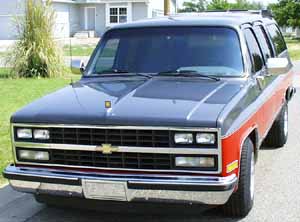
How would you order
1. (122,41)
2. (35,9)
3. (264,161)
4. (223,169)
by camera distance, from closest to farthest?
(223,169) → (122,41) → (264,161) → (35,9)

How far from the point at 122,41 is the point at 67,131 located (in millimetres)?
2007

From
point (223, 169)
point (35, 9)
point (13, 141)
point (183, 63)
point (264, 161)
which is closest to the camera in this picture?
point (223, 169)

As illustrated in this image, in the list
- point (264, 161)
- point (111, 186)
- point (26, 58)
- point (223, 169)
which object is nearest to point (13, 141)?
point (111, 186)

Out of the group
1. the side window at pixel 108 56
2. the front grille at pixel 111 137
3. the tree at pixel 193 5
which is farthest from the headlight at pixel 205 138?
the tree at pixel 193 5

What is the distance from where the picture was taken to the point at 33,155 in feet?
14.8

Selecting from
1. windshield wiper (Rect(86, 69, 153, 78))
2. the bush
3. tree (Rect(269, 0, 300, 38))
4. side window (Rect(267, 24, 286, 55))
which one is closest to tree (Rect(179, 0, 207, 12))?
tree (Rect(269, 0, 300, 38))

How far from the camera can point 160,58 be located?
5668 mm

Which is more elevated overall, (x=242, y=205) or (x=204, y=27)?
(x=204, y=27)

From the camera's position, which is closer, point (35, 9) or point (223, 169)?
point (223, 169)

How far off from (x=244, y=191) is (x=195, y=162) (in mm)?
747

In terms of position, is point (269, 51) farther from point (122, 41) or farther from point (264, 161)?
point (122, 41)

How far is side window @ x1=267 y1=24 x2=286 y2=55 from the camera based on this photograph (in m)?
7.73

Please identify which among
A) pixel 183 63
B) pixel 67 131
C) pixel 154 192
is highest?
pixel 183 63

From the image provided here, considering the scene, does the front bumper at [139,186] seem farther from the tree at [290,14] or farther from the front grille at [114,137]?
the tree at [290,14]
